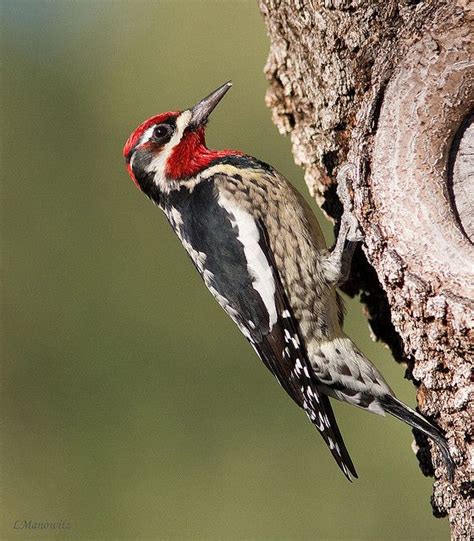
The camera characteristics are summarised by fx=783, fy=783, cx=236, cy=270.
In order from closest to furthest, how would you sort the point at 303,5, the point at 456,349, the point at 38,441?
1. the point at 456,349
2. the point at 303,5
3. the point at 38,441

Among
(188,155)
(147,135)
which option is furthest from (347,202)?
(147,135)

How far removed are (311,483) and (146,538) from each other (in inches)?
46.2

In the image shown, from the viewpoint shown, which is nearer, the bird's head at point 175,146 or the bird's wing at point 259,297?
the bird's wing at point 259,297

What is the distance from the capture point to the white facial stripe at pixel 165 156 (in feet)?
13.0

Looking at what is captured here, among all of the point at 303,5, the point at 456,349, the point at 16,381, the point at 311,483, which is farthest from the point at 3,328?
the point at 456,349

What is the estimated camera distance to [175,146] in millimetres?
3945

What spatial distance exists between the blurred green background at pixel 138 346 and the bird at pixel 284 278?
5.12ft

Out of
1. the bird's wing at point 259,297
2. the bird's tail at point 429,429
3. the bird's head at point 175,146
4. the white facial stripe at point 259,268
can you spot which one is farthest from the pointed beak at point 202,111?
the bird's tail at point 429,429

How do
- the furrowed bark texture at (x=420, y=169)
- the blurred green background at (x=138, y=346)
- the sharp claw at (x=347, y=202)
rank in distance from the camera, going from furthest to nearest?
the blurred green background at (x=138, y=346), the sharp claw at (x=347, y=202), the furrowed bark texture at (x=420, y=169)

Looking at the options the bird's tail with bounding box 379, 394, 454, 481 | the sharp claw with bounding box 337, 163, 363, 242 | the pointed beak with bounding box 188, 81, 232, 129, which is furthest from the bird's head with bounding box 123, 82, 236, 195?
the bird's tail with bounding box 379, 394, 454, 481

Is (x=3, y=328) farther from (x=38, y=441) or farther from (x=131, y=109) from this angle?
(x=131, y=109)

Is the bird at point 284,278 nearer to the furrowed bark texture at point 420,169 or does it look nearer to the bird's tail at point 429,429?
the bird's tail at point 429,429

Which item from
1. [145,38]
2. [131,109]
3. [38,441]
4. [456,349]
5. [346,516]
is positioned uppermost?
[145,38]

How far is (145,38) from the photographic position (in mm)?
6430
